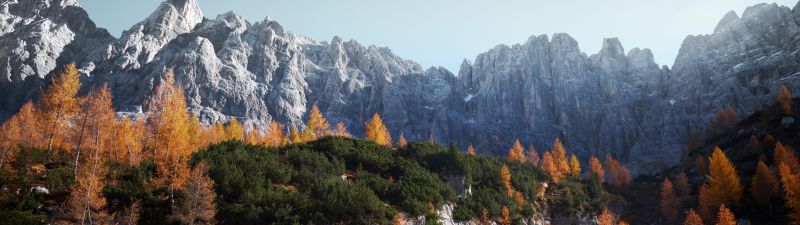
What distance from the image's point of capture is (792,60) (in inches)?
4311

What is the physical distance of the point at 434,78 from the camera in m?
184

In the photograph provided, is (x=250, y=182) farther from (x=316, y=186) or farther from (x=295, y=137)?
A: (x=295, y=137)

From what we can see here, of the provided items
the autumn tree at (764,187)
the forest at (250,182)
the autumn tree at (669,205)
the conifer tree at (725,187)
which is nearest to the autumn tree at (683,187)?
the autumn tree at (669,205)

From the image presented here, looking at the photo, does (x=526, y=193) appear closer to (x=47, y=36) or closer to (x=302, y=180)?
(x=302, y=180)

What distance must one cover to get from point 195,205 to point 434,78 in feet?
529

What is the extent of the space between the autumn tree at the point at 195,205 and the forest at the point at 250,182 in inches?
2.8

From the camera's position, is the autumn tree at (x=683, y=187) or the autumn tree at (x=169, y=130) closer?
the autumn tree at (x=169, y=130)

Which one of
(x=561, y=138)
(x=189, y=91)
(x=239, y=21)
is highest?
(x=239, y=21)

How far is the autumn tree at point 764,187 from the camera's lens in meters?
50.0

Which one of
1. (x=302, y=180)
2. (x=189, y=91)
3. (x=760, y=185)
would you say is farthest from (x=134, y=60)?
(x=760, y=185)

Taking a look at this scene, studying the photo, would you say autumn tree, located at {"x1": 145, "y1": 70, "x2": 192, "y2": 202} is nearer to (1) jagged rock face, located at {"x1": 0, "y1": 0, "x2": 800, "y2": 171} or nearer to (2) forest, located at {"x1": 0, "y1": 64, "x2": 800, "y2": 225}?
(2) forest, located at {"x1": 0, "y1": 64, "x2": 800, "y2": 225}

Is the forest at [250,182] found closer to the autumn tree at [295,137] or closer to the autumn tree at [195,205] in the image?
the autumn tree at [195,205]

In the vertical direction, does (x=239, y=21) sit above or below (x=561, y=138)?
above

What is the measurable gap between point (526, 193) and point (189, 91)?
103 metres
